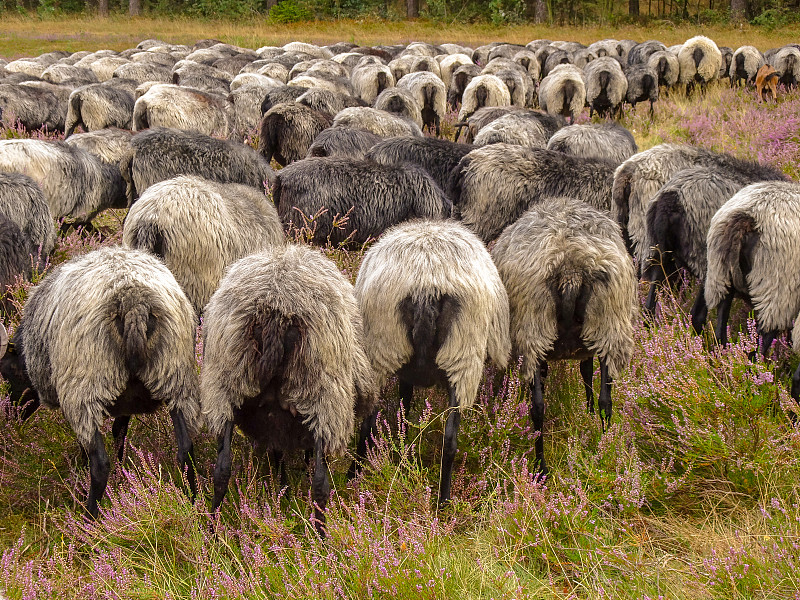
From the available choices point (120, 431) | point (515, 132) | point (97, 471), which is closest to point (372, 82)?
point (515, 132)

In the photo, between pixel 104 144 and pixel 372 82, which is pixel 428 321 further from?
pixel 372 82

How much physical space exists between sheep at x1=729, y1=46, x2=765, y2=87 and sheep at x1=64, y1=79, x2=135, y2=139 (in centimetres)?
1647

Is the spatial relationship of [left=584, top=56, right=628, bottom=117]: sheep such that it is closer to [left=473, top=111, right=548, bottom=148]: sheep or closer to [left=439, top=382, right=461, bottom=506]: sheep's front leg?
[left=473, top=111, right=548, bottom=148]: sheep

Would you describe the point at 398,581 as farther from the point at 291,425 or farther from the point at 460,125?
the point at 460,125

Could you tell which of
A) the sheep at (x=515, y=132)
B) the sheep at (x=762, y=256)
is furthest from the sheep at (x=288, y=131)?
the sheep at (x=762, y=256)

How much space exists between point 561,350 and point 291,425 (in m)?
1.68

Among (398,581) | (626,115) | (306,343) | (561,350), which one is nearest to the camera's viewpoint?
(398,581)

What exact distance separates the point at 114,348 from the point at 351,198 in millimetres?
3683

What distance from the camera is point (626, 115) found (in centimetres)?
1638

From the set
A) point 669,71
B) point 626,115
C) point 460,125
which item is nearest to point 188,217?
point 460,125

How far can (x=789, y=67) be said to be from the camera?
741 inches

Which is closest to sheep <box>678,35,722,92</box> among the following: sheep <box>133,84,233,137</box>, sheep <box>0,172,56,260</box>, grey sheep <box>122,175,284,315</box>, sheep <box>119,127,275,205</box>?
sheep <box>133,84,233,137</box>

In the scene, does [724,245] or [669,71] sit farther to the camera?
[669,71]

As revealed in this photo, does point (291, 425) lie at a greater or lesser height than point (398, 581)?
greater
